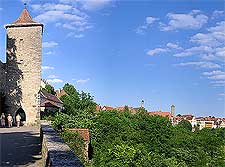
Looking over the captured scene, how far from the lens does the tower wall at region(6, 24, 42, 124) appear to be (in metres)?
27.7

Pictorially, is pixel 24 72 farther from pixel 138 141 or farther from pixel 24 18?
pixel 138 141

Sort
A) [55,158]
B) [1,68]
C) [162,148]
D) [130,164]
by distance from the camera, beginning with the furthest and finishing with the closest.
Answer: [162,148], [130,164], [1,68], [55,158]

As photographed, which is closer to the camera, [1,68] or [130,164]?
[1,68]

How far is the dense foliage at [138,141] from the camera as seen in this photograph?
34062 mm

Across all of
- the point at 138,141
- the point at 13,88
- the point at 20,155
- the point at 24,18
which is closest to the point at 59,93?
the point at 138,141

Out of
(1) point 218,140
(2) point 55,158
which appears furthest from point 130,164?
(1) point 218,140

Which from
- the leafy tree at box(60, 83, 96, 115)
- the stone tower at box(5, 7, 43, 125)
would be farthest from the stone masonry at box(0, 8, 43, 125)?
the leafy tree at box(60, 83, 96, 115)

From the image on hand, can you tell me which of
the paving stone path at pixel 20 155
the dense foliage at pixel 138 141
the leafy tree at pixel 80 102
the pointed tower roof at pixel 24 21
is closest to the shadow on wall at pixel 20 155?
the paving stone path at pixel 20 155

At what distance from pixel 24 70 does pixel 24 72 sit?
0.57 ft

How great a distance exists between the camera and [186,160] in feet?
176

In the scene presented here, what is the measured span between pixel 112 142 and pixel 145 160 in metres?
8.09

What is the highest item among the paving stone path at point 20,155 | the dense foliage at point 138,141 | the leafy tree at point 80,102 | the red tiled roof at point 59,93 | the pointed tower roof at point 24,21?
the pointed tower roof at point 24,21

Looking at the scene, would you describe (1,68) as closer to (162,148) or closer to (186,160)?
(162,148)

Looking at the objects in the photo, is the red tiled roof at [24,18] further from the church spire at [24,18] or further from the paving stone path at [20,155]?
the paving stone path at [20,155]
